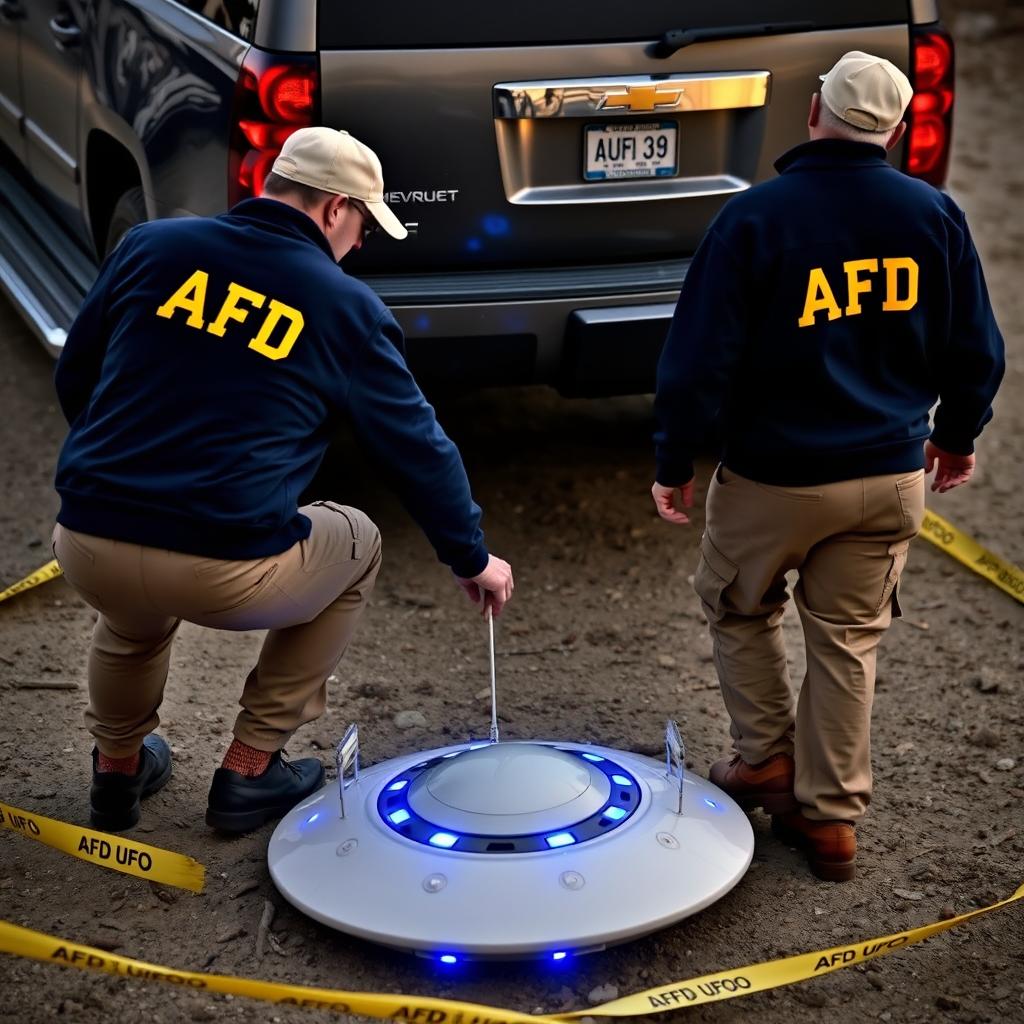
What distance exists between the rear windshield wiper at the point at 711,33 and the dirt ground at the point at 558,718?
1.70 metres

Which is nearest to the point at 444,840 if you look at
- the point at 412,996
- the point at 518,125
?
the point at 412,996

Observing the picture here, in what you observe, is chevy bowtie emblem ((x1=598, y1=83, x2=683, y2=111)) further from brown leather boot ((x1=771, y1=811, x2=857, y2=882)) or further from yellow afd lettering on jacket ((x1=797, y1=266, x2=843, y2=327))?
brown leather boot ((x1=771, y1=811, x2=857, y2=882))

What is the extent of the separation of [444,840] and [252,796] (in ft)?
2.19

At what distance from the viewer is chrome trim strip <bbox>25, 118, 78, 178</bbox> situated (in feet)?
18.4

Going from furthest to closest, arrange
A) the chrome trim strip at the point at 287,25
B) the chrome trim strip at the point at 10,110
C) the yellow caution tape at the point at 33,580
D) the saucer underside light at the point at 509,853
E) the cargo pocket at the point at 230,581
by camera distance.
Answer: the chrome trim strip at the point at 10,110, the yellow caution tape at the point at 33,580, the chrome trim strip at the point at 287,25, the cargo pocket at the point at 230,581, the saucer underside light at the point at 509,853

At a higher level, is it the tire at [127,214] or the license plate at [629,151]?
the license plate at [629,151]

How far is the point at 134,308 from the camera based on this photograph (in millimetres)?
3240

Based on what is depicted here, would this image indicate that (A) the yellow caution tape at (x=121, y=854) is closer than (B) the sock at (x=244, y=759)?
Yes

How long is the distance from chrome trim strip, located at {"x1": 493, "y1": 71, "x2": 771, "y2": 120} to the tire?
130 cm

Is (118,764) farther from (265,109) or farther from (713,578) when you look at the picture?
(265,109)

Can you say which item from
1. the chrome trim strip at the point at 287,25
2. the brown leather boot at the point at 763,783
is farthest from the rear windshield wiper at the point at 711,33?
the brown leather boot at the point at 763,783

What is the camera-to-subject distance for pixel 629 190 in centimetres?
478

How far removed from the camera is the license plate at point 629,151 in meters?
4.68

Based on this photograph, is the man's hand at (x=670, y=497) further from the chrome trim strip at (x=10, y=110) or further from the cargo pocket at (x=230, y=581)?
the chrome trim strip at (x=10, y=110)
